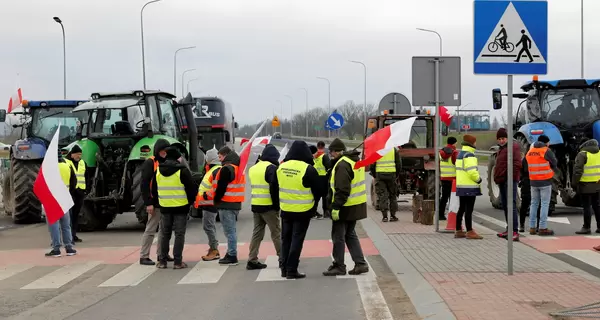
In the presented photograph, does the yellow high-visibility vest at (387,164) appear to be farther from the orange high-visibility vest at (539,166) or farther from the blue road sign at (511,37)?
the blue road sign at (511,37)

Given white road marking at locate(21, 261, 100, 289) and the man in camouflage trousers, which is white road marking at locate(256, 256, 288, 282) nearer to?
white road marking at locate(21, 261, 100, 289)

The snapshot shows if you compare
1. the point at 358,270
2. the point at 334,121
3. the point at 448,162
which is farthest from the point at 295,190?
the point at 334,121

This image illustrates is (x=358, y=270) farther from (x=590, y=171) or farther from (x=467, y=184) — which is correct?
(x=590, y=171)

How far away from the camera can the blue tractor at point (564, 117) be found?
1778cm

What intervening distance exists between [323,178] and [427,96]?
4781mm

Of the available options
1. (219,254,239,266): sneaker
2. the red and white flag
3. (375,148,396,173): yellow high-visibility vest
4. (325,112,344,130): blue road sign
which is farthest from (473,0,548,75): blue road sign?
(325,112,344,130): blue road sign

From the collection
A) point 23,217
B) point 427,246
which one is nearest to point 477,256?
point 427,246

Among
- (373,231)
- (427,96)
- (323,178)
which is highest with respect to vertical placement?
(427,96)

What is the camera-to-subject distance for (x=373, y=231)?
50.1 ft

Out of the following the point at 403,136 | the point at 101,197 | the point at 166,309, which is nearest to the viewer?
the point at 166,309

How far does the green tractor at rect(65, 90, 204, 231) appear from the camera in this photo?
16281 mm

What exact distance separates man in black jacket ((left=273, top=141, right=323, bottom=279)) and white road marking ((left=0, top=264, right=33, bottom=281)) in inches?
156

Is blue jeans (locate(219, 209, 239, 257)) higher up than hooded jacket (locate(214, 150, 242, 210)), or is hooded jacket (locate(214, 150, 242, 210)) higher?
hooded jacket (locate(214, 150, 242, 210))

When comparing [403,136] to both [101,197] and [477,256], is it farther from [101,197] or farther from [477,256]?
[101,197]
